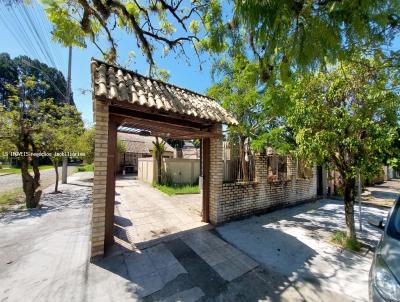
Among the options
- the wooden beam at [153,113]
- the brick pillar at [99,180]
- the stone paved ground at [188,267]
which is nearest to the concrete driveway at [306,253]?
the stone paved ground at [188,267]

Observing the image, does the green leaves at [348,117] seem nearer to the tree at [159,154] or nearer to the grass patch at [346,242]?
the grass patch at [346,242]

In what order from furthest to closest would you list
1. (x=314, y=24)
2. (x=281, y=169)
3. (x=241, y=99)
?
(x=281, y=169)
(x=241, y=99)
(x=314, y=24)

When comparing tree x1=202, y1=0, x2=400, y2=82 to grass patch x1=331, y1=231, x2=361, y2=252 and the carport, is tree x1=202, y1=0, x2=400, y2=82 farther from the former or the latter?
grass patch x1=331, y1=231, x2=361, y2=252

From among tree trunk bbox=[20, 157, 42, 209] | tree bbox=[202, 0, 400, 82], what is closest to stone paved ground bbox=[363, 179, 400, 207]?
tree bbox=[202, 0, 400, 82]

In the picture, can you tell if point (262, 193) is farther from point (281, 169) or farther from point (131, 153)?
point (131, 153)

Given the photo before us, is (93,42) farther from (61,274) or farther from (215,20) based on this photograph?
(61,274)

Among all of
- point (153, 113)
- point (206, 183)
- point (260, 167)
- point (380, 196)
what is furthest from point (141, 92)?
point (380, 196)

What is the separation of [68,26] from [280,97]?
5.89m

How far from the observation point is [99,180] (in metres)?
3.81

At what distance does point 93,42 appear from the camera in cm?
520

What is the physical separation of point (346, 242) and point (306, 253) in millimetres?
1145

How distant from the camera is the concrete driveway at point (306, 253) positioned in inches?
122

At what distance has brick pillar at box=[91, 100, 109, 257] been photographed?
3.76 m

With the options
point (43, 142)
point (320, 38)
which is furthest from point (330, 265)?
point (43, 142)
